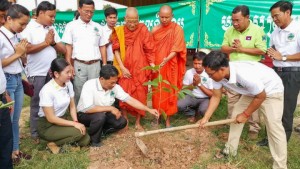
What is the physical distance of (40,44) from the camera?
333 cm

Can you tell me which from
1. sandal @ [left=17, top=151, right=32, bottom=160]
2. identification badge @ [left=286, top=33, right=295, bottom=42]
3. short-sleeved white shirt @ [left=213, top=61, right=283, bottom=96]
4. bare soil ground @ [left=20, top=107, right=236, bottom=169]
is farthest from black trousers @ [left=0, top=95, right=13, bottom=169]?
identification badge @ [left=286, top=33, right=295, bottom=42]

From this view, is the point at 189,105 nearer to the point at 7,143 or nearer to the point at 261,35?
the point at 261,35

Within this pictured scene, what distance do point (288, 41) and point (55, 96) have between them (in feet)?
8.31

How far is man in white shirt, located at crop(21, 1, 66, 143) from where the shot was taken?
3.34 meters

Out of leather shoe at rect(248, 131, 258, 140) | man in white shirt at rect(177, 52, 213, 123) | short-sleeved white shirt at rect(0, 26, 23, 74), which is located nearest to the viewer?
short-sleeved white shirt at rect(0, 26, 23, 74)

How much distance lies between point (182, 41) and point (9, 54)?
2.05m

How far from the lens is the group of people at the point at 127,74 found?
2.75 meters

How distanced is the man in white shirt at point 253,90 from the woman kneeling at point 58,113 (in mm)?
1408

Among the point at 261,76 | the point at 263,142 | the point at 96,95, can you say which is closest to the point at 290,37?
the point at 261,76

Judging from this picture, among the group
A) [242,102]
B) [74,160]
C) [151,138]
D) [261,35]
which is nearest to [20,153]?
[74,160]

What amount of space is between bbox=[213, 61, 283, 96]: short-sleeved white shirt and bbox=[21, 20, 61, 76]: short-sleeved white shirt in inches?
78.5

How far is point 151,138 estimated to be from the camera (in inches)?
136

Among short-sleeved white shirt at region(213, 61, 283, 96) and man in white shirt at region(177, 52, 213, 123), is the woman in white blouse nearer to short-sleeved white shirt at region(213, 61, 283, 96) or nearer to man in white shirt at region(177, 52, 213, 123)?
short-sleeved white shirt at region(213, 61, 283, 96)

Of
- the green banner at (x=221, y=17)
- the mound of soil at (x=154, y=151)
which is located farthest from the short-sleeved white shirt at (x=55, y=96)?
the green banner at (x=221, y=17)
